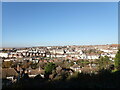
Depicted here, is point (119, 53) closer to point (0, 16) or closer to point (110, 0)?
point (110, 0)

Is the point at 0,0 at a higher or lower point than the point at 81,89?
higher

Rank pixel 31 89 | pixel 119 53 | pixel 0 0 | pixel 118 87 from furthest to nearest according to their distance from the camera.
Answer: pixel 119 53 < pixel 118 87 < pixel 31 89 < pixel 0 0

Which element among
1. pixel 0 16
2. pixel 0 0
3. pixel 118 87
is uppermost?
pixel 0 0

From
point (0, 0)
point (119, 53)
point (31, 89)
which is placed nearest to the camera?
point (0, 0)

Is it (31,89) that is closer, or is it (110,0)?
(110,0)

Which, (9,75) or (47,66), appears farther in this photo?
(47,66)

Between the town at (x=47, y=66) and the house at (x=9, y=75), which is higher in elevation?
the house at (x=9, y=75)

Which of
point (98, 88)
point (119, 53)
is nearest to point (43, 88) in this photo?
point (98, 88)

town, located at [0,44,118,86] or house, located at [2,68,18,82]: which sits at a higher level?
house, located at [2,68,18,82]

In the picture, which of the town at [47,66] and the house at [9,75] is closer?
the house at [9,75]

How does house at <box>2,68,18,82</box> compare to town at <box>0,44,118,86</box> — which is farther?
town at <box>0,44,118,86</box>
